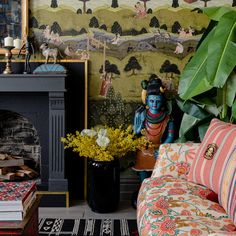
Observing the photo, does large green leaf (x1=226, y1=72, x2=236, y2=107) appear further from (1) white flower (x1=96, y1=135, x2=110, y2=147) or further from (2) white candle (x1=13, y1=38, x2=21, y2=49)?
(2) white candle (x1=13, y1=38, x2=21, y2=49)

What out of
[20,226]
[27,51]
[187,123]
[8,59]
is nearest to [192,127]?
[187,123]

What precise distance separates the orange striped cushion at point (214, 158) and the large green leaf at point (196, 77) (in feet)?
1.45

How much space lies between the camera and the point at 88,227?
2.93 m

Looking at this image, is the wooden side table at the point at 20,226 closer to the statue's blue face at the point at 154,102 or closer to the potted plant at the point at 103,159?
the potted plant at the point at 103,159

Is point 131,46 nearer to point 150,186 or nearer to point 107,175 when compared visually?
point 107,175

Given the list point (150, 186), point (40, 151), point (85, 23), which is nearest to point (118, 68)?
point (85, 23)

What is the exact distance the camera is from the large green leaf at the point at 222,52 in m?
2.50

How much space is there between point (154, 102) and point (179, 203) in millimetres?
1535

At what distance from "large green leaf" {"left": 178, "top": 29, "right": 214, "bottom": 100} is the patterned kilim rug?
41.5 inches

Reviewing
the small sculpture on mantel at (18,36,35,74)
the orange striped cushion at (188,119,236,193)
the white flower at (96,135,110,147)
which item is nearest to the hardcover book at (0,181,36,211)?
the orange striped cushion at (188,119,236,193)

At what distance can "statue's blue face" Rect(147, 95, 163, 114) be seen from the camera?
3.31m

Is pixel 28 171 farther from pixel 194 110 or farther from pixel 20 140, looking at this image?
pixel 194 110

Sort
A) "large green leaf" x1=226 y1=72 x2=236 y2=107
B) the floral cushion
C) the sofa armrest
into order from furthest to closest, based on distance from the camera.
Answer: "large green leaf" x1=226 y1=72 x2=236 y2=107 → the sofa armrest → the floral cushion

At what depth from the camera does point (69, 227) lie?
2912mm
